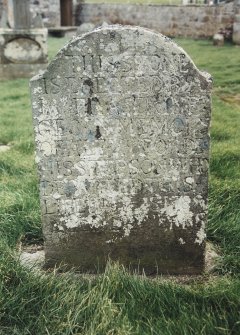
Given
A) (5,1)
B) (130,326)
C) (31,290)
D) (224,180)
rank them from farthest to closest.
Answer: (5,1)
(224,180)
(31,290)
(130,326)

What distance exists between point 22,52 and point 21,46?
0.14 meters

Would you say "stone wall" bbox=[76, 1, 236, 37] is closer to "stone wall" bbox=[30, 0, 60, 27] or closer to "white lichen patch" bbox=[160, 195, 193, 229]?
"stone wall" bbox=[30, 0, 60, 27]

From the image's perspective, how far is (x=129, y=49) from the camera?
98.0 inches

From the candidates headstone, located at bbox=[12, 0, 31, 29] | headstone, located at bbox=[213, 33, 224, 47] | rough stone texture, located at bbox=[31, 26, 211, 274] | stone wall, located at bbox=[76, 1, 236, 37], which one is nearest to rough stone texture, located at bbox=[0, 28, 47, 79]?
headstone, located at bbox=[12, 0, 31, 29]

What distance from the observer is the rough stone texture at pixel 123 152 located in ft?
8.22

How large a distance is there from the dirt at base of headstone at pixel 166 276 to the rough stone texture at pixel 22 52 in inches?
299

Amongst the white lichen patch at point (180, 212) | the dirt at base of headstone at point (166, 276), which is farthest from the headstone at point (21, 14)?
the white lichen patch at point (180, 212)

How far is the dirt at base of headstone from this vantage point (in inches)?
110

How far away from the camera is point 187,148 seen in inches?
104

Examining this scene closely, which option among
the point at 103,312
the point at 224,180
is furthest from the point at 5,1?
the point at 103,312

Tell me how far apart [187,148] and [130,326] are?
1.06m

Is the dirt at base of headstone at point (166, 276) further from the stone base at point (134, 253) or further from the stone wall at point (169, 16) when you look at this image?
the stone wall at point (169, 16)

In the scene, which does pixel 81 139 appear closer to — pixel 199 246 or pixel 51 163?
pixel 51 163

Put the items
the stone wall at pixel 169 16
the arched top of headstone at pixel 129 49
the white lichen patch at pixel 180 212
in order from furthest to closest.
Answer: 1. the stone wall at pixel 169 16
2. the white lichen patch at pixel 180 212
3. the arched top of headstone at pixel 129 49
